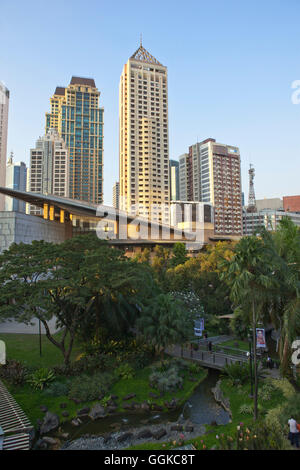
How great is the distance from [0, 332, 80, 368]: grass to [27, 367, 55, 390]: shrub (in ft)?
6.75

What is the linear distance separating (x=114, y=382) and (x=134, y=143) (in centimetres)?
12933

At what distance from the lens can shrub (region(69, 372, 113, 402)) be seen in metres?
20.1

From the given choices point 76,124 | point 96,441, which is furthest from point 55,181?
point 96,441

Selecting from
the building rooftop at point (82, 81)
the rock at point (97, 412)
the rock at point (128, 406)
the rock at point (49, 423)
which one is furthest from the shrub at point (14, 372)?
the building rooftop at point (82, 81)

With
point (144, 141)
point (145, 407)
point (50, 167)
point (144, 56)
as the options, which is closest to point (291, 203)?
point (144, 141)

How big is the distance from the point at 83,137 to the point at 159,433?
18516 centimetres

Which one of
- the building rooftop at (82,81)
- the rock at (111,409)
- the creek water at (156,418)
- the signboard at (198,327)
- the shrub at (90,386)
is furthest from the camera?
the building rooftop at (82,81)

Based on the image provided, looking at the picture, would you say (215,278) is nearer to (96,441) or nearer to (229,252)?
(229,252)

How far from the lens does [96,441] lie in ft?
52.2

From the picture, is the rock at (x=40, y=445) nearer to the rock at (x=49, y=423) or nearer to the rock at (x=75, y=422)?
the rock at (x=49, y=423)

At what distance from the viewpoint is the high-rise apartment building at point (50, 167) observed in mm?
164750

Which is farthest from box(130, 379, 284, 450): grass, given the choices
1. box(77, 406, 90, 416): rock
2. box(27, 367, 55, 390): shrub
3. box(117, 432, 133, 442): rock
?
box(27, 367, 55, 390): shrub

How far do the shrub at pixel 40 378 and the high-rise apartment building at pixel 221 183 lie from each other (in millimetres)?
134357

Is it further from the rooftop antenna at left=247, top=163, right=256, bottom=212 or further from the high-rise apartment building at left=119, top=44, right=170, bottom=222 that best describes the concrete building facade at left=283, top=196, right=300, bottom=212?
the high-rise apartment building at left=119, top=44, right=170, bottom=222
